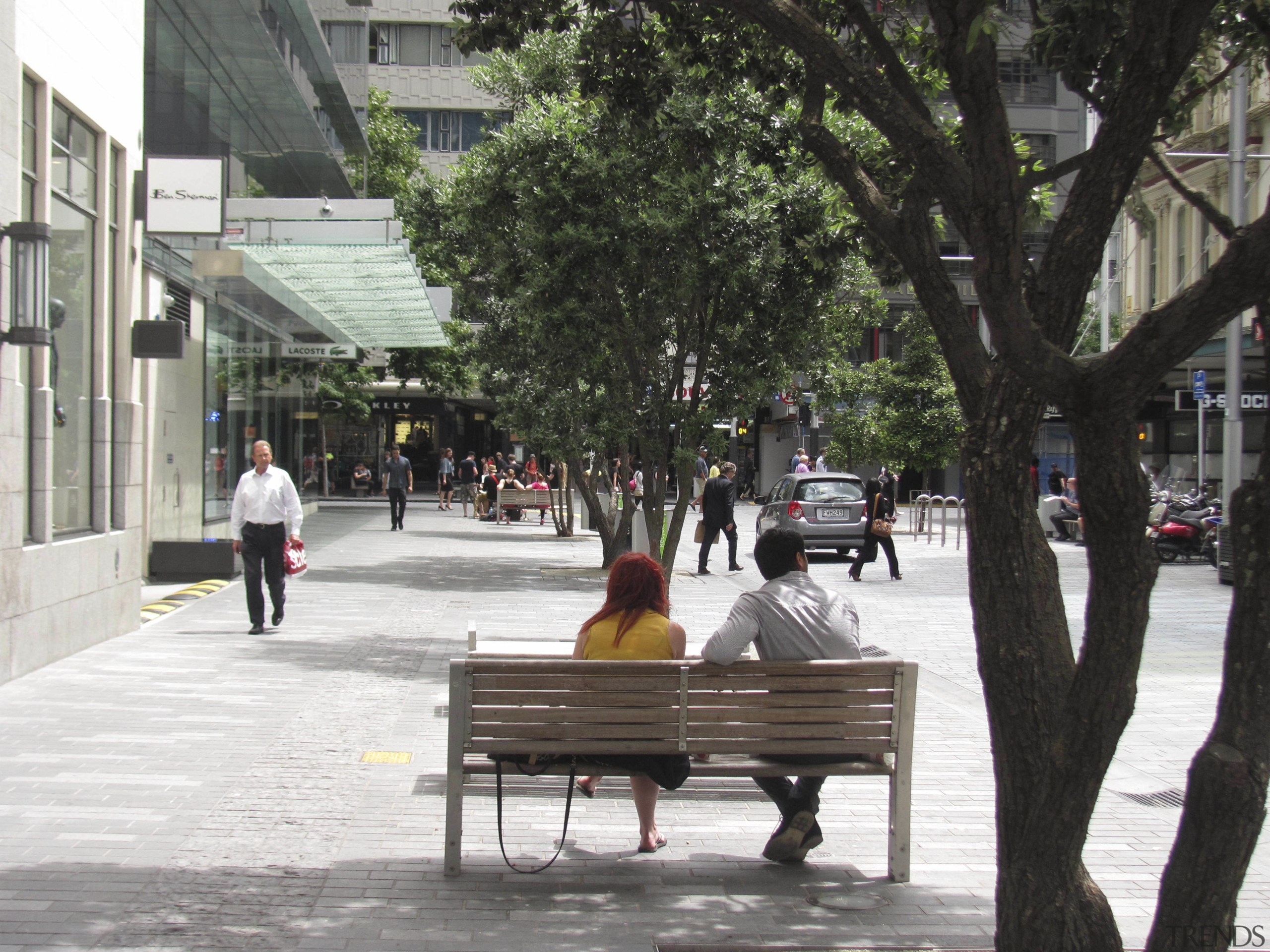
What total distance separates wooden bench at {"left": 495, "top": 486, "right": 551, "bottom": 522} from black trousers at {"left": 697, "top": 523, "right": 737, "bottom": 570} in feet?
39.8

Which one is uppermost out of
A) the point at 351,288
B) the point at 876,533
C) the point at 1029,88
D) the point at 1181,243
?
the point at 1029,88

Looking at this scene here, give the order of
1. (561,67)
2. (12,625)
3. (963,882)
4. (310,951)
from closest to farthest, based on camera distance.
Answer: (310,951) < (963,882) < (12,625) < (561,67)

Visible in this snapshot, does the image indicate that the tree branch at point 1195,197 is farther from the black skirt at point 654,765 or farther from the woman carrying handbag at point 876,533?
the woman carrying handbag at point 876,533

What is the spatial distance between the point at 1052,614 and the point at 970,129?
1.46 meters

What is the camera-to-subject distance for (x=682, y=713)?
4883 mm

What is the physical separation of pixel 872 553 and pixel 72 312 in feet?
37.7

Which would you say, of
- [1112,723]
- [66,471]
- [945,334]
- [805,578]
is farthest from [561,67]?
[1112,723]

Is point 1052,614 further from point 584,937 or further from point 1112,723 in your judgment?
point 584,937

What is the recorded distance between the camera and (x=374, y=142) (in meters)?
35.5

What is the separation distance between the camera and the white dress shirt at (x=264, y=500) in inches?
442

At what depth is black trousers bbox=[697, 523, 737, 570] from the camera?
1917cm

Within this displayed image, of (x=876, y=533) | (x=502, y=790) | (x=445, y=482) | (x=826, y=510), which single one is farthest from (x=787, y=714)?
(x=445, y=482)

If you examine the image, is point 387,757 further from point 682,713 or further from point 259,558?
point 259,558

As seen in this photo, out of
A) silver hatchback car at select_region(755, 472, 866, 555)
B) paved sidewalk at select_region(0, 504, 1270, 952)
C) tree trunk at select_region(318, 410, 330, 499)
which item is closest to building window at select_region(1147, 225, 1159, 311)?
silver hatchback car at select_region(755, 472, 866, 555)
